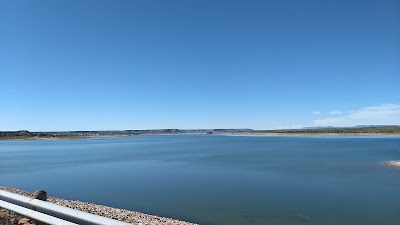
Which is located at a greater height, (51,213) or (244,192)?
(51,213)

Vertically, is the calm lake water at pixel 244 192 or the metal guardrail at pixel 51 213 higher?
the metal guardrail at pixel 51 213

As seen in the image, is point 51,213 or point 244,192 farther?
point 244,192

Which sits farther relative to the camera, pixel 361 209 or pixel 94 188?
pixel 94 188

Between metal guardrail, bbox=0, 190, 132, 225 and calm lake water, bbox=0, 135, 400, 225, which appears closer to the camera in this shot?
metal guardrail, bbox=0, 190, 132, 225

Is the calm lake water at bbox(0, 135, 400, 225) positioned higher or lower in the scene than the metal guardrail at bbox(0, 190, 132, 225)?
lower

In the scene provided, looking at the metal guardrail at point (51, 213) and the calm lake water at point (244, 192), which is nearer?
the metal guardrail at point (51, 213)

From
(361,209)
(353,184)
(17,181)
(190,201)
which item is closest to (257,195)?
(190,201)

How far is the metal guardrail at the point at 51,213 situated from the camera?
716 cm

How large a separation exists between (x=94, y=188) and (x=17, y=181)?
27.6ft

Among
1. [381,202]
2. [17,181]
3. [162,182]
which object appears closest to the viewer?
[381,202]

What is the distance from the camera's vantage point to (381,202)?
18.3 metres

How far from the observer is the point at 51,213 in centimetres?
807

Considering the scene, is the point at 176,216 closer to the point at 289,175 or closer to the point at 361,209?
the point at 361,209

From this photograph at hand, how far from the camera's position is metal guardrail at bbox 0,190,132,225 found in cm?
716
